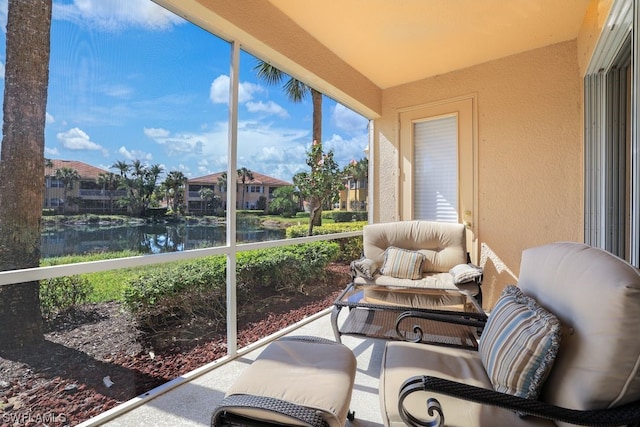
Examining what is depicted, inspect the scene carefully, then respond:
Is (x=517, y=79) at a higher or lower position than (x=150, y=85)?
higher

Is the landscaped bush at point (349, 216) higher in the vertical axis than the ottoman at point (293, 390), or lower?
higher

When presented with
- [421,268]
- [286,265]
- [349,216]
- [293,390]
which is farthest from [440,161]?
[293,390]

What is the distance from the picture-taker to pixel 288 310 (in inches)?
124

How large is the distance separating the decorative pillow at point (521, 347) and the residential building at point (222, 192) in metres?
1.94

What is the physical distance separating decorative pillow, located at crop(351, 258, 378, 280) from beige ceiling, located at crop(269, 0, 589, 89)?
2.26 meters

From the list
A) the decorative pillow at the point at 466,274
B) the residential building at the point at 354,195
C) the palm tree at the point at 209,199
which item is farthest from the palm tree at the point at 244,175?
the decorative pillow at the point at 466,274

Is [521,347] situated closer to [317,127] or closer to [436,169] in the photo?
[317,127]

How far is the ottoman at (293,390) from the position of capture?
3.56 feet

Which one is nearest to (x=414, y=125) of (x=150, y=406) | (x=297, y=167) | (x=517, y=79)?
(x=517, y=79)

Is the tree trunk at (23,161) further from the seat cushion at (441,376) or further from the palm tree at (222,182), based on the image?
the seat cushion at (441,376)

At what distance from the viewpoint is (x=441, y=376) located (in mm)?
1307

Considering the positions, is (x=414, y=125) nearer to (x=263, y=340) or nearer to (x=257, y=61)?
(x=257, y=61)

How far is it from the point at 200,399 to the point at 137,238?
1069 millimetres

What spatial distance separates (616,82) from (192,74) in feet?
10.7
